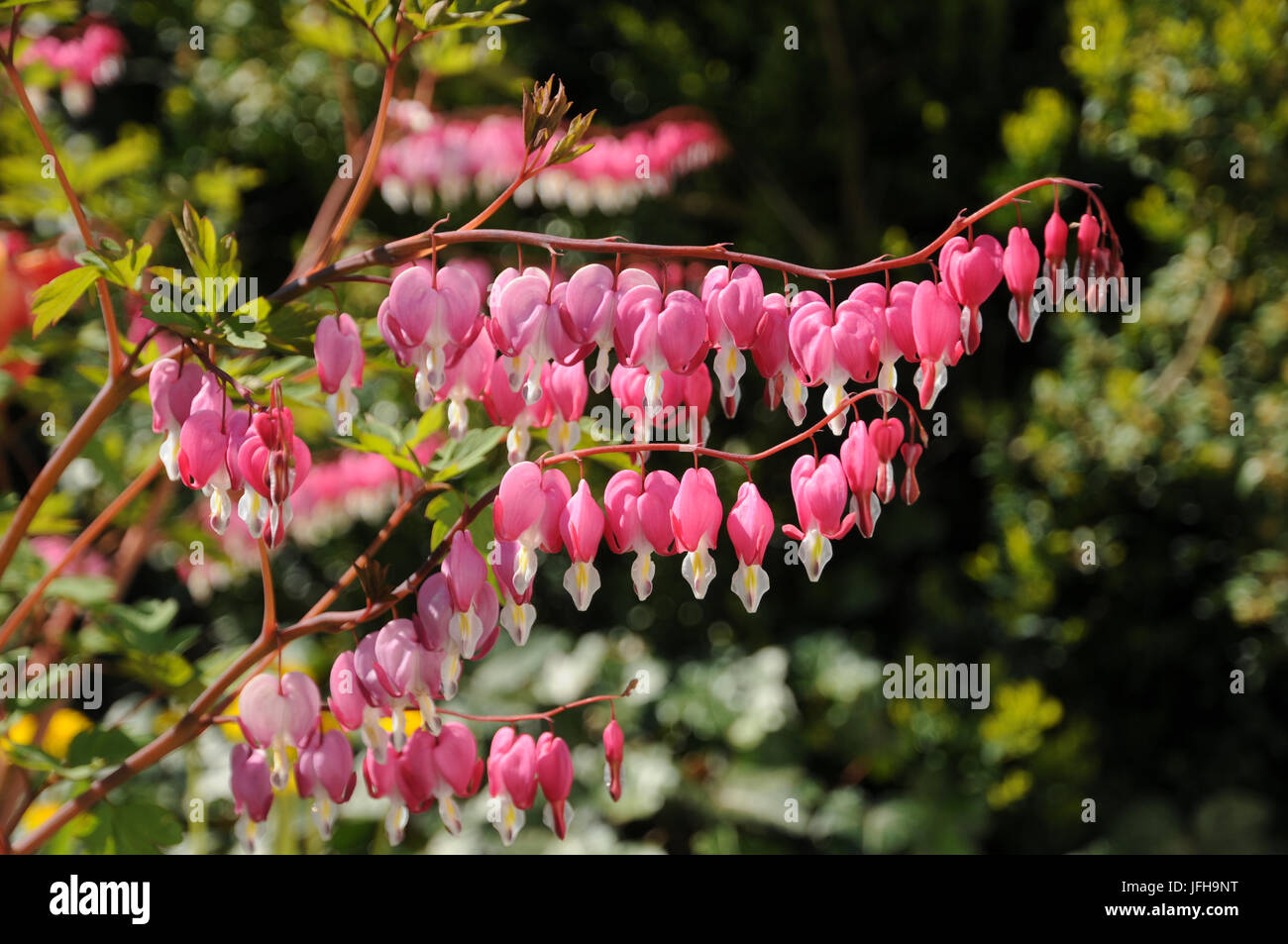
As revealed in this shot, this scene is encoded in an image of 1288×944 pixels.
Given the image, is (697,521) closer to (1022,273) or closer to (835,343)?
(835,343)

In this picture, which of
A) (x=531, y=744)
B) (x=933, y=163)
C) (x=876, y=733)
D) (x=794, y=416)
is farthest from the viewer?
(x=933, y=163)

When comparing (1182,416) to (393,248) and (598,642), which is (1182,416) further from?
(393,248)

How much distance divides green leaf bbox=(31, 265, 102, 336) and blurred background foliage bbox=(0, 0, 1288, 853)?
1135 millimetres

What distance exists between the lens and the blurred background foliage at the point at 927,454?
2268mm

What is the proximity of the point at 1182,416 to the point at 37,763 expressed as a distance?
2.22 meters

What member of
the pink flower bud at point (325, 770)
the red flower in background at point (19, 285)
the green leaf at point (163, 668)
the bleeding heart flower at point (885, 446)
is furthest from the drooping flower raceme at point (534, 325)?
the green leaf at point (163, 668)

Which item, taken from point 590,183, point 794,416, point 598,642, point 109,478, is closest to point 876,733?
point 598,642

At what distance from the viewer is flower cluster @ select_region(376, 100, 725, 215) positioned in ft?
7.89

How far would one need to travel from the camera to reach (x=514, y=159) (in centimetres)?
246

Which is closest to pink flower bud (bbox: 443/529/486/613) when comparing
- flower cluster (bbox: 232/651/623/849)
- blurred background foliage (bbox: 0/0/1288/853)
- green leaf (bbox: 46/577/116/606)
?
flower cluster (bbox: 232/651/623/849)

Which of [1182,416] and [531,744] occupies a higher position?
[1182,416]

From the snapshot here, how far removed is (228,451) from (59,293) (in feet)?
0.64

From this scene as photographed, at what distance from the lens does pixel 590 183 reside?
2551mm

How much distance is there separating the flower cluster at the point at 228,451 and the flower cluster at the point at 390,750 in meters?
0.12
